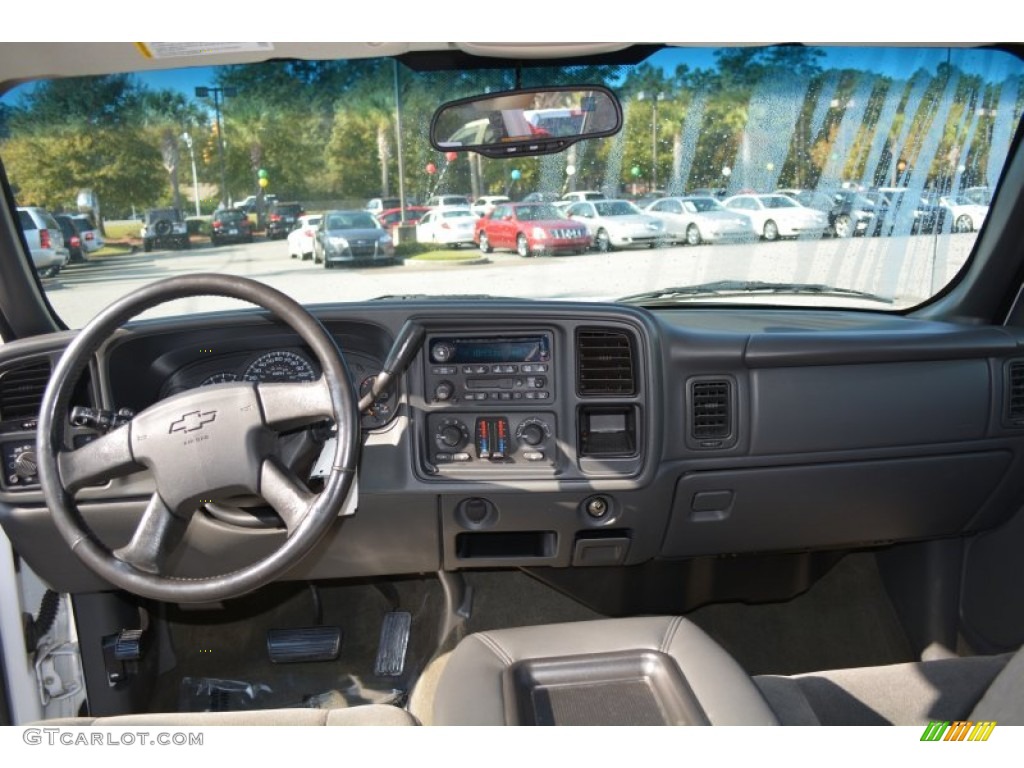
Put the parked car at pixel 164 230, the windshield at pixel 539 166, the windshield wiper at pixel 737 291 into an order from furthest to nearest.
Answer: the windshield wiper at pixel 737 291
the parked car at pixel 164 230
the windshield at pixel 539 166

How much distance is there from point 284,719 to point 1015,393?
8.40 feet

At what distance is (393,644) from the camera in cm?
340

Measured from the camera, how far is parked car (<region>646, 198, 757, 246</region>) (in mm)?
3025

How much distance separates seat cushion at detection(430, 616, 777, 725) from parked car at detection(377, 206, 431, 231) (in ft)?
4.75

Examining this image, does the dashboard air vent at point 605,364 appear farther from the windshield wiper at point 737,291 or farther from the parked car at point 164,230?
the parked car at point 164,230

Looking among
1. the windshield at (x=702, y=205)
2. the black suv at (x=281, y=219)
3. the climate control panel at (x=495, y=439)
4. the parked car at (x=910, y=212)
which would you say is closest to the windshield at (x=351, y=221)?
the black suv at (x=281, y=219)

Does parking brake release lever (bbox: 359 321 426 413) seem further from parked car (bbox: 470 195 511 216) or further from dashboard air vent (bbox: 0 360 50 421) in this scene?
dashboard air vent (bbox: 0 360 50 421)

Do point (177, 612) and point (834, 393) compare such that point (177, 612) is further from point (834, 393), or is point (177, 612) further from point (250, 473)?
point (834, 393)

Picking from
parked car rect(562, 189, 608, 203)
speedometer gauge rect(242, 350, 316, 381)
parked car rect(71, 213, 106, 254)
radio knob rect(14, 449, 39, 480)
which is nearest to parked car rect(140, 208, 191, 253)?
parked car rect(71, 213, 106, 254)

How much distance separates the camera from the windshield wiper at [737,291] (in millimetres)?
3215

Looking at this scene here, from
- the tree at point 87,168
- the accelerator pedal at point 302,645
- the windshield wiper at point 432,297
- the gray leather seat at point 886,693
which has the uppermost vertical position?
the tree at point 87,168

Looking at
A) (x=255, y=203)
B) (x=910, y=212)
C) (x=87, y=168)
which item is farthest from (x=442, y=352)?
(x=910, y=212)

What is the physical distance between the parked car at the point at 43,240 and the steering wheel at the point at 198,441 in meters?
1.04

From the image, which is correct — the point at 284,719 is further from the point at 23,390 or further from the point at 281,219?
the point at 281,219
